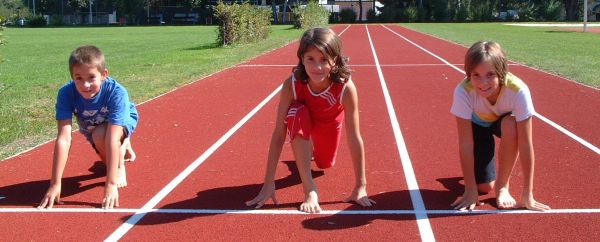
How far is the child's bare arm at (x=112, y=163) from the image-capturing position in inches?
187

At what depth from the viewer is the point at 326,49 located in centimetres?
448

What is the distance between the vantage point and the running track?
4.21 metres

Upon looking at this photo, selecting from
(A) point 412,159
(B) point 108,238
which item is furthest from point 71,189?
(A) point 412,159

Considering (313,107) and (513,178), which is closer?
(313,107)

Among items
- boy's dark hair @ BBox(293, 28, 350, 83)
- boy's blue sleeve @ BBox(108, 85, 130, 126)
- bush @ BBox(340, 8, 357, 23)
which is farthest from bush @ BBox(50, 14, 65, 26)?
boy's dark hair @ BBox(293, 28, 350, 83)

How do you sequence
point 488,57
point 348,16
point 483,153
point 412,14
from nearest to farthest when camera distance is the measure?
point 488,57 < point 483,153 < point 412,14 < point 348,16

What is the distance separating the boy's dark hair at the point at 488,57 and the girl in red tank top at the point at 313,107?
34.0 inches

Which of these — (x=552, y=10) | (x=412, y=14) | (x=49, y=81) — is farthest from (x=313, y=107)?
(x=552, y=10)

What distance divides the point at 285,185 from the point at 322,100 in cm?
90

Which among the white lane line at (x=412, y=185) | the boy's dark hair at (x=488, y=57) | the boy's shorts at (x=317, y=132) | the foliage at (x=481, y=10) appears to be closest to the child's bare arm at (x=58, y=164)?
the boy's shorts at (x=317, y=132)

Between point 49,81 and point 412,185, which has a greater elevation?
point 49,81

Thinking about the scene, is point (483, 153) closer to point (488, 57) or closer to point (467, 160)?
point (467, 160)

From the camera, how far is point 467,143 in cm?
466

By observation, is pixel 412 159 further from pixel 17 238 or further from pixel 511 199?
pixel 17 238
